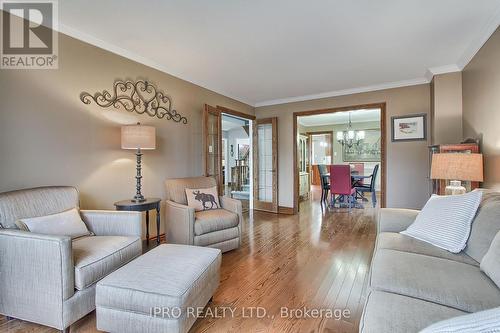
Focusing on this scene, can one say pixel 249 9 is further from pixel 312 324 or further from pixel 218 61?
pixel 312 324

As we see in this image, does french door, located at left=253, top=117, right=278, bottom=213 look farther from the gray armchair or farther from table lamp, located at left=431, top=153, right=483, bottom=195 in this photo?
the gray armchair

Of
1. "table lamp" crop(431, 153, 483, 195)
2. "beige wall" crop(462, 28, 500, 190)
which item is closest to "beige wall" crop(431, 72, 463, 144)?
"beige wall" crop(462, 28, 500, 190)

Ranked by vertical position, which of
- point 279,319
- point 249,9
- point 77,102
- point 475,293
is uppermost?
point 249,9

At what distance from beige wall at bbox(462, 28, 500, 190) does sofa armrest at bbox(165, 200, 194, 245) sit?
301cm

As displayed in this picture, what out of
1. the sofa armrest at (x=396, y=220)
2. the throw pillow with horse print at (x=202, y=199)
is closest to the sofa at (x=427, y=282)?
the sofa armrest at (x=396, y=220)

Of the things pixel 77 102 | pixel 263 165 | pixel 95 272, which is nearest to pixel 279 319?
pixel 95 272

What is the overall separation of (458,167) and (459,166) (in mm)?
12

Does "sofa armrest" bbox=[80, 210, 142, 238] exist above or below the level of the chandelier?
below

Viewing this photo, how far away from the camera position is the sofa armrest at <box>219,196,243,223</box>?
118 inches

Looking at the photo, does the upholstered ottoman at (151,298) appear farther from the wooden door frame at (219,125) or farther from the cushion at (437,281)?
the wooden door frame at (219,125)

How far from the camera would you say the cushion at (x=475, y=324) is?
51 cm

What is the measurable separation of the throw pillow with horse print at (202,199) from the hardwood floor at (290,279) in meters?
0.66

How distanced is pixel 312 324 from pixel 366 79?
3.58 m

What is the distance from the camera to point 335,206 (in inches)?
221
